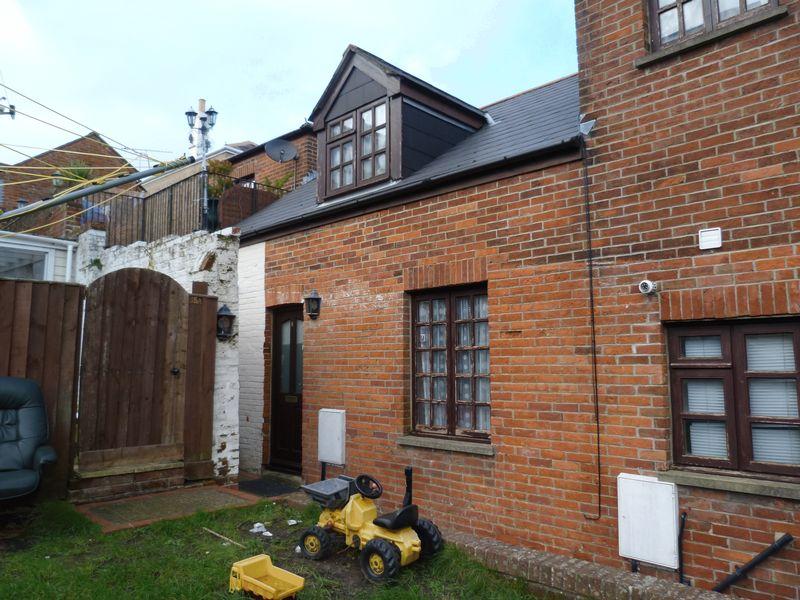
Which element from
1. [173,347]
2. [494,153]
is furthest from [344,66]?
[173,347]

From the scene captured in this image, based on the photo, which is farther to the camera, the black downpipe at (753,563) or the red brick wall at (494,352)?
the red brick wall at (494,352)

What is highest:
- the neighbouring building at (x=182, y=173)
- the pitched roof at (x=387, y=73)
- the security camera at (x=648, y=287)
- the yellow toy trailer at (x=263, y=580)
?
the neighbouring building at (x=182, y=173)

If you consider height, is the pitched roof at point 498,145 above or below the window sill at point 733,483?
above

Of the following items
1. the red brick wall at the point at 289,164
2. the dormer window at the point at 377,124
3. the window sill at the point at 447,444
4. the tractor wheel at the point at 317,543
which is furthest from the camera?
the red brick wall at the point at 289,164

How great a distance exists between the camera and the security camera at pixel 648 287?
4.79 metres

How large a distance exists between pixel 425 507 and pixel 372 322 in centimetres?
223

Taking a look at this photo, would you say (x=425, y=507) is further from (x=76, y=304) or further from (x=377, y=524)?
(x=76, y=304)

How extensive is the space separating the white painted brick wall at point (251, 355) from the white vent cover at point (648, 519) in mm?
5992

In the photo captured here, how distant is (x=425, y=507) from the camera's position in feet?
20.8

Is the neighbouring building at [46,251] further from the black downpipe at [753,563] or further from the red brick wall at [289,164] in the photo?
the black downpipe at [753,563]

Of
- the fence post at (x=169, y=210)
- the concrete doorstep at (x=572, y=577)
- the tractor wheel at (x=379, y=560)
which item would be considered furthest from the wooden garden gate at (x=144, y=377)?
the fence post at (x=169, y=210)

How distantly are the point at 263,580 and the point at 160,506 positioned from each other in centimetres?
268

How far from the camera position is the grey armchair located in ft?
17.5

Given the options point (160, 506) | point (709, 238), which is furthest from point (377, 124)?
point (160, 506)
